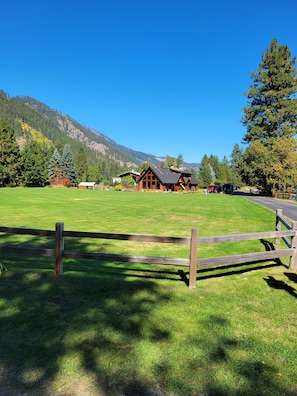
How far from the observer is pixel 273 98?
51.5 meters

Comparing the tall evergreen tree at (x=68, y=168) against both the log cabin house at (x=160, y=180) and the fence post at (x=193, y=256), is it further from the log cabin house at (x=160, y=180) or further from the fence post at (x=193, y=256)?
the fence post at (x=193, y=256)

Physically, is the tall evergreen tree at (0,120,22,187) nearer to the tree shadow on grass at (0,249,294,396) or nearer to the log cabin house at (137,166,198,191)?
the log cabin house at (137,166,198,191)

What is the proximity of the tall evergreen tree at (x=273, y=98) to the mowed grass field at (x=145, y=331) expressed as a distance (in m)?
50.2

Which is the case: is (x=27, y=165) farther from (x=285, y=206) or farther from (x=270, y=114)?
(x=285, y=206)

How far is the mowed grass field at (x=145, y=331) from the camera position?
3068mm

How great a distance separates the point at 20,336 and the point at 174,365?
86.1 inches

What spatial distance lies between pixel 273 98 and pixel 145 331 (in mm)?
56864

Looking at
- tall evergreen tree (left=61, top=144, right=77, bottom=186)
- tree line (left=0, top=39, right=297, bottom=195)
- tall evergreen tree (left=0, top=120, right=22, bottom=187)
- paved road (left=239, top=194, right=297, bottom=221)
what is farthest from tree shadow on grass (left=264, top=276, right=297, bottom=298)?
tall evergreen tree (left=61, top=144, right=77, bottom=186)

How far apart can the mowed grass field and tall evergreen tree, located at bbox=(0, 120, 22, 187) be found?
66658 millimetres

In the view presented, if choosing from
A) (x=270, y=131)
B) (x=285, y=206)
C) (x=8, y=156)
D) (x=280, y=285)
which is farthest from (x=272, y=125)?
(x=8, y=156)

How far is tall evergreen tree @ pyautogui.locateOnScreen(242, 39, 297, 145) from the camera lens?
4956 centimetres

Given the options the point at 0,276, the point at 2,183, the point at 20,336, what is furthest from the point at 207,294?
the point at 2,183

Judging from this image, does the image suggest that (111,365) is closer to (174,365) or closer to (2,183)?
(174,365)

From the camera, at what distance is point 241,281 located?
256 inches
